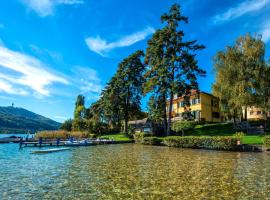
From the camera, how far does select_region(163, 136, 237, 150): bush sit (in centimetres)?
3167

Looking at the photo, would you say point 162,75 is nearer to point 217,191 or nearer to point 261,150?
point 261,150

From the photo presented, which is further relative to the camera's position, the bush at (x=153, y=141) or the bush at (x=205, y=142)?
the bush at (x=153, y=141)

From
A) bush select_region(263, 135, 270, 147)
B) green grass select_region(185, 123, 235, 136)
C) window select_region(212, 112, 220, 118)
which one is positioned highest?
window select_region(212, 112, 220, 118)

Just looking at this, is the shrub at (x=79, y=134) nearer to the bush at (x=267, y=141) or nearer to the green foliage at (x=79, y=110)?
the green foliage at (x=79, y=110)

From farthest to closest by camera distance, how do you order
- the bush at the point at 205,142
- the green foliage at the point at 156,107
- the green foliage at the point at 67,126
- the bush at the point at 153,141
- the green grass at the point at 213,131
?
the green foliage at the point at 67,126 < the green foliage at the point at 156,107 < the green grass at the point at 213,131 < the bush at the point at 153,141 < the bush at the point at 205,142

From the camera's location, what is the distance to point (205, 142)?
3456cm

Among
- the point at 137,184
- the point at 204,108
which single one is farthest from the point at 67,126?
the point at 137,184

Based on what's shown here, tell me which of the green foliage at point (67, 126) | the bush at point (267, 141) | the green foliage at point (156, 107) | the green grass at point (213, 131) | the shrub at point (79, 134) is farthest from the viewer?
the green foliage at point (67, 126)

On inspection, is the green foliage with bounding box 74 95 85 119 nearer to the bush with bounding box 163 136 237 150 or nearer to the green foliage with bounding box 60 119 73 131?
the green foliage with bounding box 60 119 73 131

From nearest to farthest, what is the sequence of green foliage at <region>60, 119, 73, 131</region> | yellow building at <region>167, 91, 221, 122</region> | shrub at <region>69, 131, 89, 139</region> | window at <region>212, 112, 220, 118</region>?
yellow building at <region>167, 91, 221, 122</region>
shrub at <region>69, 131, 89, 139</region>
window at <region>212, 112, 220, 118</region>
green foliage at <region>60, 119, 73, 131</region>

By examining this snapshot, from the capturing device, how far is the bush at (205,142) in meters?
31.7

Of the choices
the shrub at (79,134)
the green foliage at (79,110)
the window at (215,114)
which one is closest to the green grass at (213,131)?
the window at (215,114)

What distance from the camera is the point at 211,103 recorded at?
6197 cm

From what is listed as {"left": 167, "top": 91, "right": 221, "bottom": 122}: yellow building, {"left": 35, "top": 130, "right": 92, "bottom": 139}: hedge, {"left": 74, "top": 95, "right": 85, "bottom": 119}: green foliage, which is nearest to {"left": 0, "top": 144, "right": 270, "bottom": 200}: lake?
{"left": 35, "top": 130, "right": 92, "bottom": 139}: hedge
